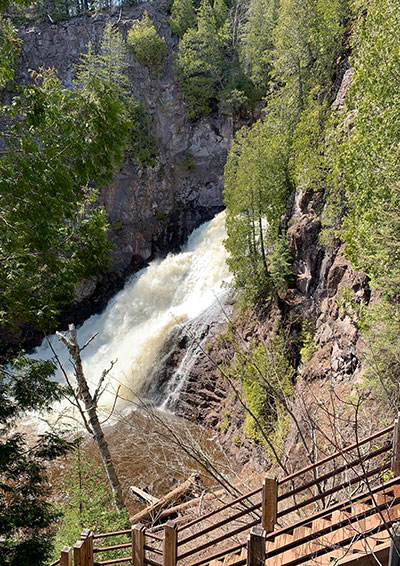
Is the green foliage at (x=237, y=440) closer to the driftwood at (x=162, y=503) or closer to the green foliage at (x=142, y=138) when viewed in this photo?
the driftwood at (x=162, y=503)

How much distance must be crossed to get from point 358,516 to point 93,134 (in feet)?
15.4

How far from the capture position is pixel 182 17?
30906 millimetres

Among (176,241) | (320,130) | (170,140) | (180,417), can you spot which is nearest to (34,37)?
(170,140)

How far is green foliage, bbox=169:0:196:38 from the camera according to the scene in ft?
101

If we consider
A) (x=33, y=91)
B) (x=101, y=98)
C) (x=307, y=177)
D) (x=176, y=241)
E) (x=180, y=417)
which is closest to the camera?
(x=33, y=91)

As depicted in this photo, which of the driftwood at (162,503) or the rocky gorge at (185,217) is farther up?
the rocky gorge at (185,217)

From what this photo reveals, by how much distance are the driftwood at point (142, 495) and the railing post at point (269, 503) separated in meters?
7.56

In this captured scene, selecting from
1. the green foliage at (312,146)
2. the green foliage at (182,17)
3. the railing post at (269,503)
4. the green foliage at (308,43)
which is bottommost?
the railing post at (269,503)

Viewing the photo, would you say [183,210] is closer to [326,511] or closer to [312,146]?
[312,146]

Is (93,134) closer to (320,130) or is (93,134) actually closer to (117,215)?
(320,130)

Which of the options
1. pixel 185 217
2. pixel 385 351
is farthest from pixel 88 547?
pixel 185 217

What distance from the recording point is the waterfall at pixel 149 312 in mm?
16625

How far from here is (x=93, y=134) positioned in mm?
4016

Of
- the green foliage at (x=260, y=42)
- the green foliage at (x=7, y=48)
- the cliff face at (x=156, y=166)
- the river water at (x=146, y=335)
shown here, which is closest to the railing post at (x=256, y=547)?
A: the green foliage at (x=7, y=48)
